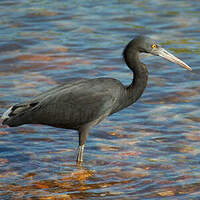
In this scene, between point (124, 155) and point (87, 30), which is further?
point (87, 30)

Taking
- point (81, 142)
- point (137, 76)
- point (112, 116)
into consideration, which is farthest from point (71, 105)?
point (112, 116)

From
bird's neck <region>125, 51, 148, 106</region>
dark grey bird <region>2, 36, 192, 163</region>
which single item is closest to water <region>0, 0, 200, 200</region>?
dark grey bird <region>2, 36, 192, 163</region>

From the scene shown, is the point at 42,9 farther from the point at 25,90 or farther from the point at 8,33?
the point at 25,90

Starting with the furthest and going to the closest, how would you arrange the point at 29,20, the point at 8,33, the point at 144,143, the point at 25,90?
the point at 29,20
the point at 8,33
the point at 25,90
the point at 144,143

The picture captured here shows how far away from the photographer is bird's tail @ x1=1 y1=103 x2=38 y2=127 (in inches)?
300

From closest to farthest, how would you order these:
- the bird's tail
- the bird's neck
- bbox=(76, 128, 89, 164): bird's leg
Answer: the bird's tail < bbox=(76, 128, 89, 164): bird's leg < the bird's neck

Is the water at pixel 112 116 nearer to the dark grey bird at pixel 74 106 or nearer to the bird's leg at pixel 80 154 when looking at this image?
the bird's leg at pixel 80 154

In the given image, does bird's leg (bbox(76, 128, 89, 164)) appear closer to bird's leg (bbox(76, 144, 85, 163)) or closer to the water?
bird's leg (bbox(76, 144, 85, 163))

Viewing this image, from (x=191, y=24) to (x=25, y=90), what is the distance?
5164 millimetres

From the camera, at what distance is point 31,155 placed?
8078 mm

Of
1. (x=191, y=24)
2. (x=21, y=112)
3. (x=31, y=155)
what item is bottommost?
(x=31, y=155)

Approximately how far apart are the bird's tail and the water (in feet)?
1.82

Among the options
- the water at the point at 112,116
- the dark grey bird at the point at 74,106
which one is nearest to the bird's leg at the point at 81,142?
the dark grey bird at the point at 74,106

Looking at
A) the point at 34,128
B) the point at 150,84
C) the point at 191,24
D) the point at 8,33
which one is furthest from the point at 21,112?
the point at 191,24
